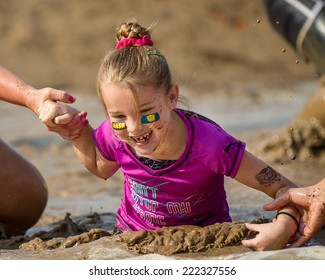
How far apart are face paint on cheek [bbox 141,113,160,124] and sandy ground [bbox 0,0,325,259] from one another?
1105mm

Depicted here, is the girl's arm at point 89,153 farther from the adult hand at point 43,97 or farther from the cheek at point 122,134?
the cheek at point 122,134

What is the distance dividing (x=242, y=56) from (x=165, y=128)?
29.5 feet

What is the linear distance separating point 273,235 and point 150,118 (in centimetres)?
62

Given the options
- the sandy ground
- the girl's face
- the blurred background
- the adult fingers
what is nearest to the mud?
the girl's face

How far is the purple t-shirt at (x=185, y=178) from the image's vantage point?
3025mm

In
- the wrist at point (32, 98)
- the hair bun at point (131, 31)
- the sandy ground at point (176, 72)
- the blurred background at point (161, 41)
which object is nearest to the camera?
the hair bun at point (131, 31)

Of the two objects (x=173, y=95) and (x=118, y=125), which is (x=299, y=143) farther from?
(x=118, y=125)

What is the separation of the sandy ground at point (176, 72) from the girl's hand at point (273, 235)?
0.95 metres

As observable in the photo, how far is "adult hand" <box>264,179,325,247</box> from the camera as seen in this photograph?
286cm

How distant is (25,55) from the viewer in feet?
37.9

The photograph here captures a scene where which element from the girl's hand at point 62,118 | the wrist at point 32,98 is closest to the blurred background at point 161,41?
the wrist at point 32,98

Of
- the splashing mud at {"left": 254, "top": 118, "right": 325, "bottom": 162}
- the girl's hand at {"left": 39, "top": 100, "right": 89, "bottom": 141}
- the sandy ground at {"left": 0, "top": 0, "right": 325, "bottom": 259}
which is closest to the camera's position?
the girl's hand at {"left": 39, "top": 100, "right": 89, "bottom": 141}

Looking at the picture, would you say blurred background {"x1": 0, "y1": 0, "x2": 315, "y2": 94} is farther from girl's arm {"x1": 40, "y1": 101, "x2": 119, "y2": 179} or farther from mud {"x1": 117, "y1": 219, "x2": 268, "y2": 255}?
mud {"x1": 117, "y1": 219, "x2": 268, "y2": 255}
